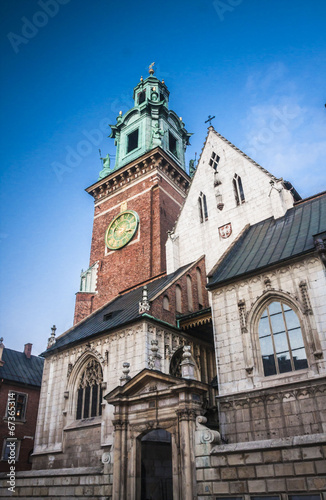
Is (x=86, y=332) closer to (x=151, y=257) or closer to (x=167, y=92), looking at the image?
(x=151, y=257)

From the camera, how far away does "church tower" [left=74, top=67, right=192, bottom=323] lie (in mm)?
30750

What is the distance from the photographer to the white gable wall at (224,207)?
23172mm

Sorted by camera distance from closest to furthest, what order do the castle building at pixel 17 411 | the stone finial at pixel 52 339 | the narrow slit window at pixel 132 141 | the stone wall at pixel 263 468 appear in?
1. the stone wall at pixel 263 468
2. the stone finial at pixel 52 339
3. the castle building at pixel 17 411
4. the narrow slit window at pixel 132 141

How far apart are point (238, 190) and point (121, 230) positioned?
39.8 ft

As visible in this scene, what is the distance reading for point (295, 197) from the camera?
24.2 metres

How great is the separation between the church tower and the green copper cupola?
0.32ft

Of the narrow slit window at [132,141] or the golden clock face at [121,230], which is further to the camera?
the narrow slit window at [132,141]

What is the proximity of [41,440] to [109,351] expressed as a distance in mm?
6467

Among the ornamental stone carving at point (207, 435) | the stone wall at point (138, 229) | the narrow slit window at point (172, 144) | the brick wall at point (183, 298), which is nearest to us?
the ornamental stone carving at point (207, 435)

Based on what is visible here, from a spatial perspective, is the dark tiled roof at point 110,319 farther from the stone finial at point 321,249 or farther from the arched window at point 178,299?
the stone finial at point 321,249

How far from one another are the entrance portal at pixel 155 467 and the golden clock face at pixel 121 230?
18.7 m

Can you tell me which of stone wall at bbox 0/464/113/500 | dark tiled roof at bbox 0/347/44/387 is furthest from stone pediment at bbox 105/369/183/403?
dark tiled roof at bbox 0/347/44/387

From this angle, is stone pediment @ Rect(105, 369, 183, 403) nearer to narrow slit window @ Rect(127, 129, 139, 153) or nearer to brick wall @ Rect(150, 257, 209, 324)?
brick wall @ Rect(150, 257, 209, 324)

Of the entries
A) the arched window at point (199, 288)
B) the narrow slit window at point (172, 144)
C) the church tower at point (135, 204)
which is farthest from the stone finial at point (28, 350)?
the narrow slit window at point (172, 144)
